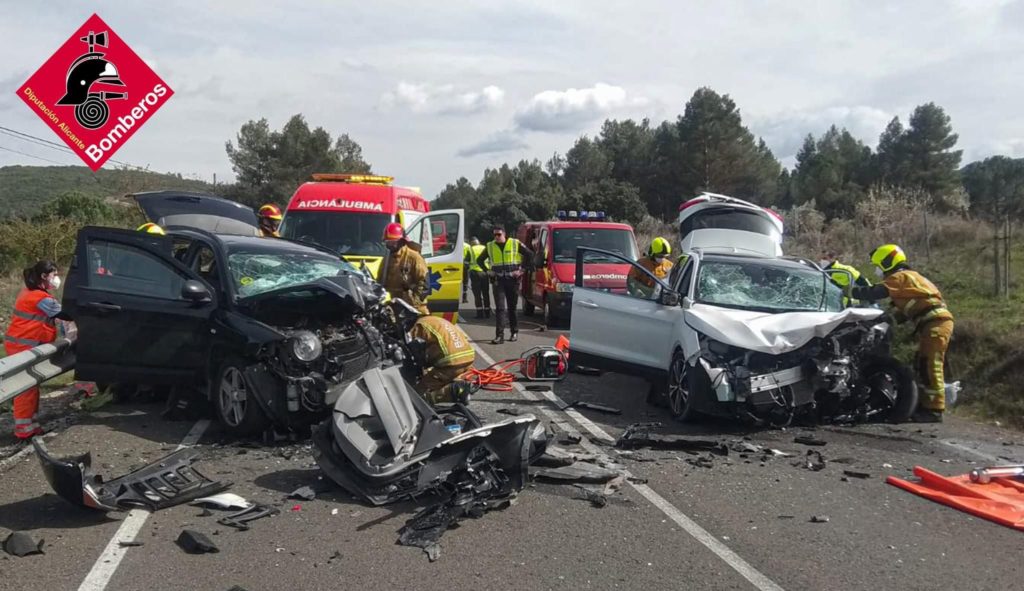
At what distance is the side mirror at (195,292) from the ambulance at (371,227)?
5.03 metres

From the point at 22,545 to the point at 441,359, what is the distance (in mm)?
3745

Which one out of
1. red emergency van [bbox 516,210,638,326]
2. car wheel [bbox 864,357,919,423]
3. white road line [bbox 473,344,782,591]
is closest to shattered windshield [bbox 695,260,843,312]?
car wheel [bbox 864,357,919,423]

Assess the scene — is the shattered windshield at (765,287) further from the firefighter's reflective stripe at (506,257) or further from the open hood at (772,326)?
the firefighter's reflective stripe at (506,257)

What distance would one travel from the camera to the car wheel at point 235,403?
682 centimetres

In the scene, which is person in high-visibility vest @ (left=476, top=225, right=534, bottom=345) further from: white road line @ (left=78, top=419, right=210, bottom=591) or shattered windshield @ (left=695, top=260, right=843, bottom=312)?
white road line @ (left=78, top=419, right=210, bottom=591)

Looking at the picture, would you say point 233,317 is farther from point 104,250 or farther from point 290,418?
point 104,250

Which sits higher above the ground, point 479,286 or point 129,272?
point 129,272

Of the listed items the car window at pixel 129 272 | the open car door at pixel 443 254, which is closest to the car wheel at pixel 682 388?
the car window at pixel 129 272

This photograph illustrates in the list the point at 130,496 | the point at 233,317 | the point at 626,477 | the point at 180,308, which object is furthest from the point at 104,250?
the point at 626,477

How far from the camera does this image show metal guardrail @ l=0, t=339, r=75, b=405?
661cm

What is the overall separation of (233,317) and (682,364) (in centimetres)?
417

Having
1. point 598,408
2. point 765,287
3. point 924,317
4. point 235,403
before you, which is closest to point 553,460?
point 598,408

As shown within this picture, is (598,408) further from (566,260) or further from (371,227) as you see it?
(566,260)

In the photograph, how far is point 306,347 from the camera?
6.74 meters
